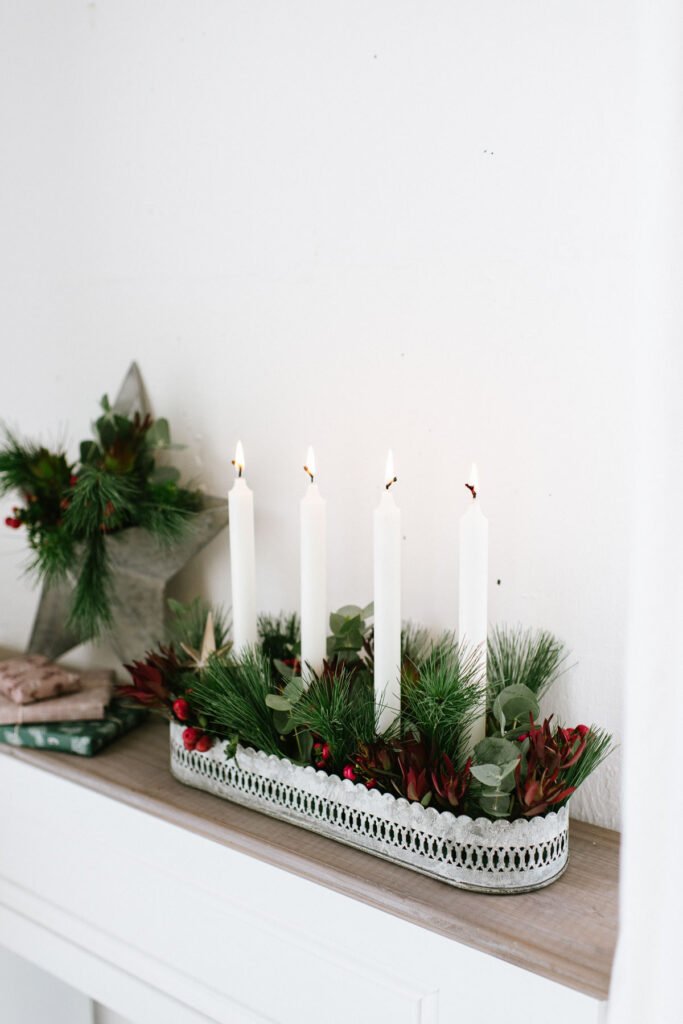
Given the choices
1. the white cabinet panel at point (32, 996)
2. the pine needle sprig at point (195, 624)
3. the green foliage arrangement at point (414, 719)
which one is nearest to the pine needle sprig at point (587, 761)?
the green foliage arrangement at point (414, 719)

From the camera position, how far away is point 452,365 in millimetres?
782

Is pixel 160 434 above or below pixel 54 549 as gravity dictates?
above

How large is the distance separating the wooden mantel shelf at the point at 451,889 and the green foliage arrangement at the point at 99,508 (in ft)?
0.76

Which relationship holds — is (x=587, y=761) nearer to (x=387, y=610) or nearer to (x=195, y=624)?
(x=387, y=610)

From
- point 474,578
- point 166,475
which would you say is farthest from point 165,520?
point 474,578

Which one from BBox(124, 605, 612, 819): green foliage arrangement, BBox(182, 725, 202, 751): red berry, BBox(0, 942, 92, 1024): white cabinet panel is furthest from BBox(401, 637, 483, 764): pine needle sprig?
BBox(0, 942, 92, 1024): white cabinet panel

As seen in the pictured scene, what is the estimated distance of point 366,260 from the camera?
82 centimetres

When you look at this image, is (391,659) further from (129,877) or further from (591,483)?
(129,877)

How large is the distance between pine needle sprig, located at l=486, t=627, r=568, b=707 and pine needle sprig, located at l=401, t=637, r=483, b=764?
0.21 feet

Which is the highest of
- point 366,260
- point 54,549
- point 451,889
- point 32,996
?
point 366,260

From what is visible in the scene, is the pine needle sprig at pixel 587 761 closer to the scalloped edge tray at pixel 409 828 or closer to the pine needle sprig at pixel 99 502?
the scalloped edge tray at pixel 409 828

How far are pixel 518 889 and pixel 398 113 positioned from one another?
26.6 inches

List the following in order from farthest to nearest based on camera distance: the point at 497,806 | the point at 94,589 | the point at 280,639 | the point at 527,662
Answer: the point at 94,589 → the point at 280,639 → the point at 527,662 → the point at 497,806

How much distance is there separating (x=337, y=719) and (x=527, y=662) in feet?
0.58
